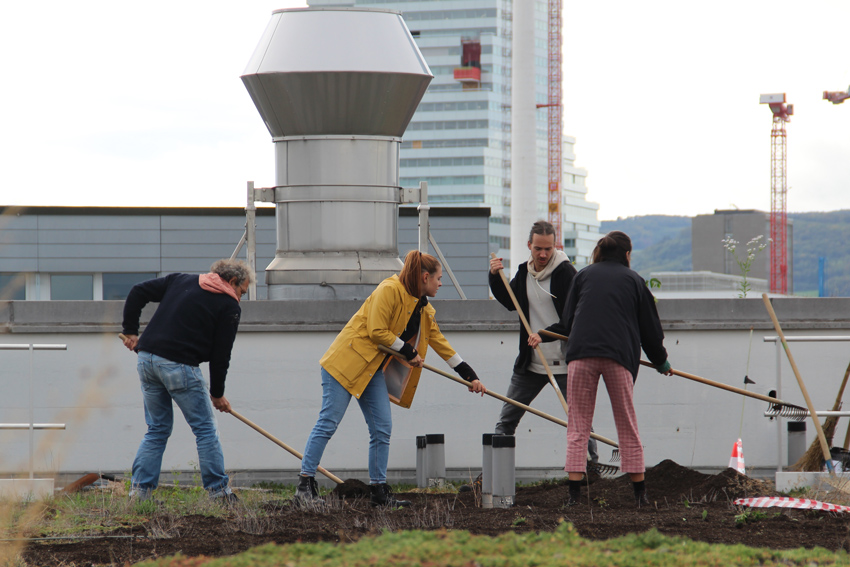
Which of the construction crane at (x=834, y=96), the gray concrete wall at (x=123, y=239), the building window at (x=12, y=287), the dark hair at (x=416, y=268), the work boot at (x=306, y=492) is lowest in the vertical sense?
the work boot at (x=306, y=492)

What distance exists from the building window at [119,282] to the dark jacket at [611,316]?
22.0 meters

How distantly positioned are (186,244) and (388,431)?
20302 millimetres

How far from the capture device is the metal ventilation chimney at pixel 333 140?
9234 millimetres

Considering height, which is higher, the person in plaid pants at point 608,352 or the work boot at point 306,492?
the person in plaid pants at point 608,352

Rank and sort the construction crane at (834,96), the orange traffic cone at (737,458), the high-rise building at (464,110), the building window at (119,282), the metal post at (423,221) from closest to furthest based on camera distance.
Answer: the orange traffic cone at (737,458) → the metal post at (423,221) → the building window at (119,282) → the construction crane at (834,96) → the high-rise building at (464,110)

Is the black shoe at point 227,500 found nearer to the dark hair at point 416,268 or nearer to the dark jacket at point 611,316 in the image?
the dark hair at point 416,268

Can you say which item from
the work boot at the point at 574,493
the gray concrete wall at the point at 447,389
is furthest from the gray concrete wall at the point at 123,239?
the work boot at the point at 574,493

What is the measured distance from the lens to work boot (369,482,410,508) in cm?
616

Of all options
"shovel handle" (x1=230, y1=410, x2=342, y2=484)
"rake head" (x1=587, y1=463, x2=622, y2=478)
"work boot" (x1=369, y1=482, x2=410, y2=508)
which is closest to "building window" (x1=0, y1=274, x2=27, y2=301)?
"work boot" (x1=369, y1=482, x2=410, y2=508)

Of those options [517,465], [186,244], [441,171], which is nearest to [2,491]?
[517,465]

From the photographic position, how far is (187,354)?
6129 mm

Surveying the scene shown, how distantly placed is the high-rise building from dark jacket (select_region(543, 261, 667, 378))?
126955mm

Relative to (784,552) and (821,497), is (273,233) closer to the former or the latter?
(821,497)

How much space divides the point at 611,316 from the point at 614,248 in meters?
0.47
